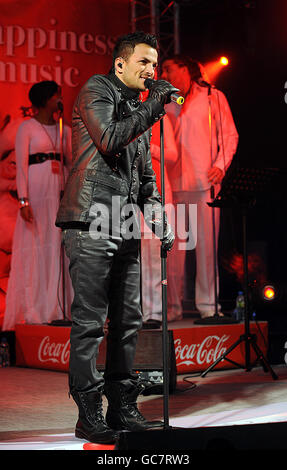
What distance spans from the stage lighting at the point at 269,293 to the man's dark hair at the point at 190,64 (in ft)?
6.47

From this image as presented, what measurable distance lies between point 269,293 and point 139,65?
2613mm

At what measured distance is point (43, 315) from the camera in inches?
230

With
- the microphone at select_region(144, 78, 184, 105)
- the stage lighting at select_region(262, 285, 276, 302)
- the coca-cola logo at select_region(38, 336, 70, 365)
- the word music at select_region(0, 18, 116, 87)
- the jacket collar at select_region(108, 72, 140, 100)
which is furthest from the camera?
the word music at select_region(0, 18, 116, 87)

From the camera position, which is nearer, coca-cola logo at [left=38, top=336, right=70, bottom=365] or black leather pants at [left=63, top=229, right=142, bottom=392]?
black leather pants at [left=63, top=229, right=142, bottom=392]

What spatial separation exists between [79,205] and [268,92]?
4.31 m

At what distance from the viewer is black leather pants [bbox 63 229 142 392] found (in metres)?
2.84

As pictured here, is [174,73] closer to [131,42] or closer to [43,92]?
[43,92]

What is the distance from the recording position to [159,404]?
3.89 meters

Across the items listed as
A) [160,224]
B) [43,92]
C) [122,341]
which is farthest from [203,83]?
[122,341]

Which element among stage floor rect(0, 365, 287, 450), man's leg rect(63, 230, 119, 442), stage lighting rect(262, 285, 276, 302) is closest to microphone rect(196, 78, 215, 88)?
stage lighting rect(262, 285, 276, 302)

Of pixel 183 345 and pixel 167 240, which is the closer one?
pixel 167 240

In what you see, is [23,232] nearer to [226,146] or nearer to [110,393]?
[226,146]

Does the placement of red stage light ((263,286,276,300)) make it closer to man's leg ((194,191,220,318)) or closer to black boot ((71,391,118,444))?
man's leg ((194,191,220,318))

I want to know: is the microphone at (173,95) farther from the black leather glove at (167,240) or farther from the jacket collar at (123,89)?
the black leather glove at (167,240)
